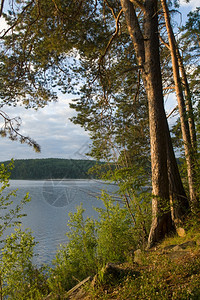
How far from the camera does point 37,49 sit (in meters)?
6.40

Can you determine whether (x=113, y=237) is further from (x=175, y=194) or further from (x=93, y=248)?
(x=175, y=194)

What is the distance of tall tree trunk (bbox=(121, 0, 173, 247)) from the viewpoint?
488 cm

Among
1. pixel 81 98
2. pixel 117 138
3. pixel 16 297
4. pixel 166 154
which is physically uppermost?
pixel 81 98

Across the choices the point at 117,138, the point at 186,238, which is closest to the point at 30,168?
the point at 117,138

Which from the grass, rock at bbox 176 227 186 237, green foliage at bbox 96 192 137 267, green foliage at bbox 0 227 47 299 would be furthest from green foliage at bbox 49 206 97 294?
the grass

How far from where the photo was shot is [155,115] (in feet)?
16.8

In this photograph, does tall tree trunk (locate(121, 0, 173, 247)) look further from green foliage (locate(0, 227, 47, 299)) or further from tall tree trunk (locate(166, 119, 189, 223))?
green foliage (locate(0, 227, 47, 299))

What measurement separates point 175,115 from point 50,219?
1642 centimetres

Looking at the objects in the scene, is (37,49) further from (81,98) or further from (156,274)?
(156,274)

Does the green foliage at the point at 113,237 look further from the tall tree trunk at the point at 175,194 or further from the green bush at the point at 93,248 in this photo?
the tall tree trunk at the point at 175,194

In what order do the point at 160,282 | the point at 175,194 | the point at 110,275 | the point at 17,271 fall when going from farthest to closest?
1. the point at 175,194
2. the point at 17,271
3. the point at 110,275
4. the point at 160,282

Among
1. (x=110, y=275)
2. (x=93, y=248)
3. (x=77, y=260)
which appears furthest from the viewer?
(x=93, y=248)

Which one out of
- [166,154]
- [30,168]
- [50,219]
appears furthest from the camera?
[30,168]

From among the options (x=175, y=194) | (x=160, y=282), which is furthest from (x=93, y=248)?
A: (x=160, y=282)
